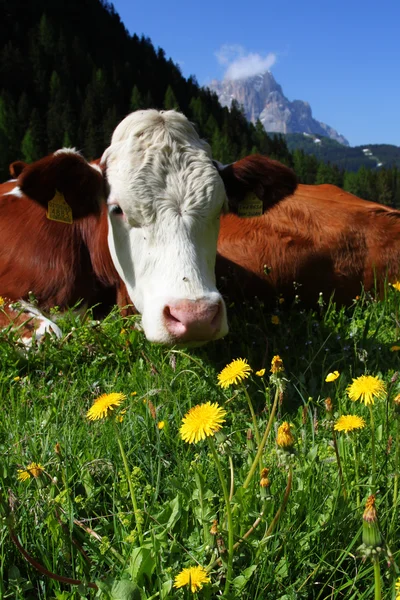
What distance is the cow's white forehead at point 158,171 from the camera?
3.67 metres

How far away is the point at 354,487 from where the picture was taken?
1.88 m

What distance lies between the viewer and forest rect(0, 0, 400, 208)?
68.9 meters

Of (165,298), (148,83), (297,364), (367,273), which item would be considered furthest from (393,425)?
(148,83)

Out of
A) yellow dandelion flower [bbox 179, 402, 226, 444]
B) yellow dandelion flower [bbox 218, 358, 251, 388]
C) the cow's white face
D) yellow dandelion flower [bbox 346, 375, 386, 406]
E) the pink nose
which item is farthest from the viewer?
the cow's white face

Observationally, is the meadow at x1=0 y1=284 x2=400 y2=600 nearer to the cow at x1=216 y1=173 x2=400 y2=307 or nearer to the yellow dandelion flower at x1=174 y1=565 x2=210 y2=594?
the yellow dandelion flower at x1=174 y1=565 x2=210 y2=594

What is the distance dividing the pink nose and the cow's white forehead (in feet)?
2.65

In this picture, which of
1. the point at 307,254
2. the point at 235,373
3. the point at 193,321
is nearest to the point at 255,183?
the point at 307,254


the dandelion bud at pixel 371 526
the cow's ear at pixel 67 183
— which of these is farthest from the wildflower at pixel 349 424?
the cow's ear at pixel 67 183

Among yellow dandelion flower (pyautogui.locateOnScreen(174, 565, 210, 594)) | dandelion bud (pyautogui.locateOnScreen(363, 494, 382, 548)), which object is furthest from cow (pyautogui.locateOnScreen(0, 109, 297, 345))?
dandelion bud (pyautogui.locateOnScreen(363, 494, 382, 548))

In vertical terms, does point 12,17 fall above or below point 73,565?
above

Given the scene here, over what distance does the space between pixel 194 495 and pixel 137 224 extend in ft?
7.42

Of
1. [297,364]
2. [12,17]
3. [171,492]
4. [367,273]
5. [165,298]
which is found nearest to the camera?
[171,492]

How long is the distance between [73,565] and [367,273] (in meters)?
4.33

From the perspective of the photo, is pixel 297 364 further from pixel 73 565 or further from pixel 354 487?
pixel 73 565
